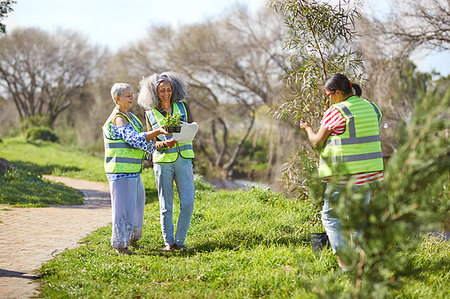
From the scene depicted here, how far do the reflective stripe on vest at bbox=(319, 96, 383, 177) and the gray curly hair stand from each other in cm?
230

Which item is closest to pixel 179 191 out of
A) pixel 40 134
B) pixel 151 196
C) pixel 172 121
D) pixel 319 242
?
pixel 172 121

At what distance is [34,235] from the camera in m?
6.49

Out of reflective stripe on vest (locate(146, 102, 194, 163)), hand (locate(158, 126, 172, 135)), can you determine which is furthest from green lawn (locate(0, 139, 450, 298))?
hand (locate(158, 126, 172, 135))

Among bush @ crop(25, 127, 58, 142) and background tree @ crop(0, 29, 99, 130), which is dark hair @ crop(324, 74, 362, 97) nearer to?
bush @ crop(25, 127, 58, 142)

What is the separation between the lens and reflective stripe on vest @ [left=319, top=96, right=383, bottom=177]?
4.07 metres

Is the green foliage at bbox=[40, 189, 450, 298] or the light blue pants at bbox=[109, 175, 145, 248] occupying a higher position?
the light blue pants at bbox=[109, 175, 145, 248]

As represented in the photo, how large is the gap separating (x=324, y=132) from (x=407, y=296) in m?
1.67

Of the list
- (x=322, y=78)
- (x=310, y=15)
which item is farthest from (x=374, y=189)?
(x=310, y=15)

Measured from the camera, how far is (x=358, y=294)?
9.86 ft

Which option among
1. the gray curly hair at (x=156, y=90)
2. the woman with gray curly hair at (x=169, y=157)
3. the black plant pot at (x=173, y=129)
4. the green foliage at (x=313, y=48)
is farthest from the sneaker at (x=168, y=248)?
the green foliage at (x=313, y=48)

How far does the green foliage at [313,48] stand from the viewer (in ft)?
19.5

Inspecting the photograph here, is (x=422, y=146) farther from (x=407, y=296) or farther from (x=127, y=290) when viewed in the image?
(x=127, y=290)

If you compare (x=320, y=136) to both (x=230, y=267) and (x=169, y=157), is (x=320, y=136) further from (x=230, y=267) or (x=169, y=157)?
(x=169, y=157)

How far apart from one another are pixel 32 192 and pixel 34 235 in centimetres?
422
